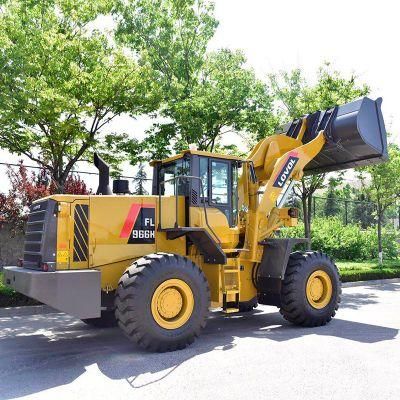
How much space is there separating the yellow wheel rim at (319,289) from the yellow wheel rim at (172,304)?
274cm

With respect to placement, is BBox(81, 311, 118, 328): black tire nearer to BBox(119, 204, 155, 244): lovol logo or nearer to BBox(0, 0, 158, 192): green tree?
BBox(119, 204, 155, 244): lovol logo

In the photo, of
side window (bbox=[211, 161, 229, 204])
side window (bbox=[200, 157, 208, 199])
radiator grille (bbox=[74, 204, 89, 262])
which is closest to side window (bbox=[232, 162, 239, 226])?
side window (bbox=[211, 161, 229, 204])

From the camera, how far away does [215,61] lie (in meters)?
16.4

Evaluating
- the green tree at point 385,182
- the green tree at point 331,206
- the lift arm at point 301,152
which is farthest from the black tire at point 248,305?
the green tree at point 331,206

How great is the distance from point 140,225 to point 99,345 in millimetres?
1948

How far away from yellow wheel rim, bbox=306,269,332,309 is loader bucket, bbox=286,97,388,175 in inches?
98.3

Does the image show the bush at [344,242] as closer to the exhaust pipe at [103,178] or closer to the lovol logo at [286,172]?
the lovol logo at [286,172]

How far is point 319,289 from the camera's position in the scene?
879 cm

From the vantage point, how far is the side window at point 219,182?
27.0ft

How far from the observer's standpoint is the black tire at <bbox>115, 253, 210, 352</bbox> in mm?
6309

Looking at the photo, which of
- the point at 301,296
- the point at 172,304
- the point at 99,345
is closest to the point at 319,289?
the point at 301,296

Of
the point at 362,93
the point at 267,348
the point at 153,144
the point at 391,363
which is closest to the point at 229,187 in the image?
the point at 267,348

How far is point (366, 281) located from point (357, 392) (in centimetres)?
1199

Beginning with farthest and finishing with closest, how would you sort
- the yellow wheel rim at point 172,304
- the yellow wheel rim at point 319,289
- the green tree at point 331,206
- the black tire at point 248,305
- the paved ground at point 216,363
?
the green tree at point 331,206
the black tire at point 248,305
the yellow wheel rim at point 319,289
the yellow wheel rim at point 172,304
the paved ground at point 216,363
